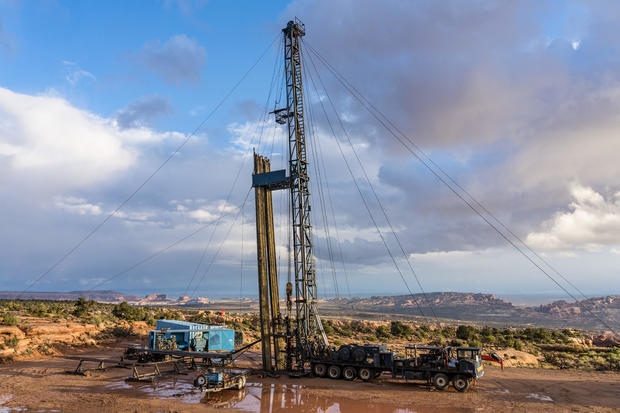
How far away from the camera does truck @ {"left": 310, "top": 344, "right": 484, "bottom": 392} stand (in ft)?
55.2

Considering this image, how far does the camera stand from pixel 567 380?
1981 cm

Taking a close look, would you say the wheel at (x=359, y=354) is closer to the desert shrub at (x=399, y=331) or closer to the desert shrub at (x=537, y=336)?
the desert shrub at (x=399, y=331)

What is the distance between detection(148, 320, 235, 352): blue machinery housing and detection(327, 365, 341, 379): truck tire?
30.0ft

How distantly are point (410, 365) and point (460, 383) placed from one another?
220 centimetres

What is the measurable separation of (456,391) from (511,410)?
2.94 m

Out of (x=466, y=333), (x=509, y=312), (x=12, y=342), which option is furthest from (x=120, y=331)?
(x=509, y=312)

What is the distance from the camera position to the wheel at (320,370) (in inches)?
757

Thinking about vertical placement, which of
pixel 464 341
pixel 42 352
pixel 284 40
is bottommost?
pixel 464 341

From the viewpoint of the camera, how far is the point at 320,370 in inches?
763

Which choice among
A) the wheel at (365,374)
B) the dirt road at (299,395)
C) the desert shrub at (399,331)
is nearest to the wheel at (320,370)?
the dirt road at (299,395)

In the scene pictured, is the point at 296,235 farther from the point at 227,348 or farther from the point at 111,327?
the point at 111,327

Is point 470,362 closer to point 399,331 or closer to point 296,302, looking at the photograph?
point 296,302

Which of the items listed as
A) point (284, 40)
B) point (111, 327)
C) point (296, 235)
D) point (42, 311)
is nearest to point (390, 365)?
point (296, 235)

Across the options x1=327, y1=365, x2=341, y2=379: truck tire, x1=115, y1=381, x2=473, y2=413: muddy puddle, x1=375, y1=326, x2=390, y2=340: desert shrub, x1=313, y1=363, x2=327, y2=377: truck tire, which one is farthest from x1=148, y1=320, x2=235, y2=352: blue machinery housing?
x1=375, y1=326, x2=390, y2=340: desert shrub
